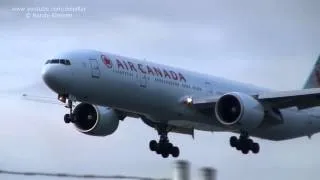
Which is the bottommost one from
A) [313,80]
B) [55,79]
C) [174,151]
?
[174,151]

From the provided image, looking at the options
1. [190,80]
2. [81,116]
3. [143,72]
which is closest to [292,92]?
[190,80]

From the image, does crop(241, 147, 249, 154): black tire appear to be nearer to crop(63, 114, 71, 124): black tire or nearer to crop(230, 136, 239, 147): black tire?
crop(230, 136, 239, 147): black tire

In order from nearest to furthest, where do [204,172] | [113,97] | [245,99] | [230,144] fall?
1. [204,172]
2. [113,97]
3. [245,99]
4. [230,144]

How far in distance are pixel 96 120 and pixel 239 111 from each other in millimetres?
9188

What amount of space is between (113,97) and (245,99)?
7.70m

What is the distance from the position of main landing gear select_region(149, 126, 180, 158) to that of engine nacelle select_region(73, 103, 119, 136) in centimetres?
279

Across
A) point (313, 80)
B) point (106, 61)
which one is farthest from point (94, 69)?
point (313, 80)

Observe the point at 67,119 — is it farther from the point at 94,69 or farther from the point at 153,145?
the point at 153,145

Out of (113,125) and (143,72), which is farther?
(113,125)

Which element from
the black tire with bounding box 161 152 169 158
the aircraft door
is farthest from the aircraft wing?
the aircraft door

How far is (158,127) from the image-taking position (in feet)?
140

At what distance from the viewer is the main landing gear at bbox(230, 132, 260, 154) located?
4131 cm

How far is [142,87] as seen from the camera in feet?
124

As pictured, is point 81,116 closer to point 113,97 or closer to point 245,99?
point 113,97
